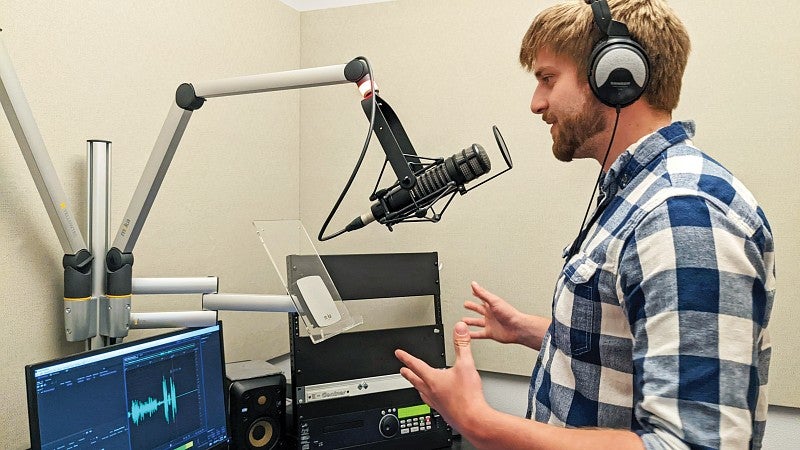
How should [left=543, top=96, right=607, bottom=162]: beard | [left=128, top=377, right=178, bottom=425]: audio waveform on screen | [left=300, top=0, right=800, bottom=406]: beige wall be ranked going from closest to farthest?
1. [left=543, top=96, right=607, bottom=162]: beard
2. [left=128, top=377, right=178, bottom=425]: audio waveform on screen
3. [left=300, top=0, right=800, bottom=406]: beige wall

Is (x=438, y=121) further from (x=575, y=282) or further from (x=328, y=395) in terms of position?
(x=575, y=282)

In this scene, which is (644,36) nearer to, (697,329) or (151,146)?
(697,329)

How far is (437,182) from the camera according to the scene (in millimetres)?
903

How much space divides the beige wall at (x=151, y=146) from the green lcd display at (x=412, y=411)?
1.63 feet

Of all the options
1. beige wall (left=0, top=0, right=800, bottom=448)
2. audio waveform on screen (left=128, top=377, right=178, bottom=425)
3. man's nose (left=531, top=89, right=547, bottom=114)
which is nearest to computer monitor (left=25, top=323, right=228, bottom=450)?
audio waveform on screen (left=128, top=377, right=178, bottom=425)

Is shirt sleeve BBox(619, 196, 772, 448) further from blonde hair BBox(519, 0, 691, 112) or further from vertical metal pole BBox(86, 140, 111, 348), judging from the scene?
vertical metal pole BBox(86, 140, 111, 348)

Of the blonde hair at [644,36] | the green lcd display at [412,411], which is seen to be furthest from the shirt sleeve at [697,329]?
the green lcd display at [412,411]

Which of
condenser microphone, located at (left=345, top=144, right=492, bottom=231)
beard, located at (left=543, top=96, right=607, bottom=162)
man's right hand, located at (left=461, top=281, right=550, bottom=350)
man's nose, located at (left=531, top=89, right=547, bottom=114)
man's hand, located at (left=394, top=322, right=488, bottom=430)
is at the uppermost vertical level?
man's nose, located at (left=531, top=89, right=547, bottom=114)

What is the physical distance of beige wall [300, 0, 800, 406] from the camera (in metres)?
1.50

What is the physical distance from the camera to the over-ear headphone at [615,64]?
2.72ft

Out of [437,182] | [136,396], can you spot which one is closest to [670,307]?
[437,182]

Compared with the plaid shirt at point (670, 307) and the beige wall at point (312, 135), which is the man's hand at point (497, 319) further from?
the beige wall at point (312, 135)

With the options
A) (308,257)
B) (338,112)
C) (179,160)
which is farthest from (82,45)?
(338,112)

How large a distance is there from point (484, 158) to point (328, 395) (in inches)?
32.5
